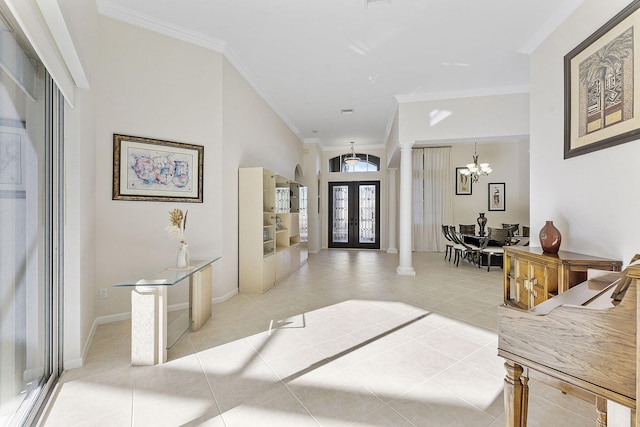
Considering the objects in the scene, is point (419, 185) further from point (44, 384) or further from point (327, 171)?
point (44, 384)

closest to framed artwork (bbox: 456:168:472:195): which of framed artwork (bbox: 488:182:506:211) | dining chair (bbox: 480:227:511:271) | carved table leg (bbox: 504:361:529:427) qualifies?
framed artwork (bbox: 488:182:506:211)

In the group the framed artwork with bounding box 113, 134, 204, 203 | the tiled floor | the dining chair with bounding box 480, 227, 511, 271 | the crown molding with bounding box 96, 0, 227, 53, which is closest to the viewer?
the tiled floor

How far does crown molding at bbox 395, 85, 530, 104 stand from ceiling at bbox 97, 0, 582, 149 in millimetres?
18

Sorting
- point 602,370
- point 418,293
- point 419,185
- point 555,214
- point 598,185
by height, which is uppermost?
point 419,185

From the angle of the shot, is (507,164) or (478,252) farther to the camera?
(507,164)

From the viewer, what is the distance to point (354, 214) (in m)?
10.2

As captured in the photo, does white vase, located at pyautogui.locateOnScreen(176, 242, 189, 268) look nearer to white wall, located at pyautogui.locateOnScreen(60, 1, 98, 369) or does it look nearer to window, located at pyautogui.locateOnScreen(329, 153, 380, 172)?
white wall, located at pyautogui.locateOnScreen(60, 1, 98, 369)

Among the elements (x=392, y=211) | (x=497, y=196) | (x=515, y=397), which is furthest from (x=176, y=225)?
(x=497, y=196)

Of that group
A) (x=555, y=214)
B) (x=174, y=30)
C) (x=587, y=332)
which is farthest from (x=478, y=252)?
(x=174, y=30)

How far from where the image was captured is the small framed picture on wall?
9.46 m

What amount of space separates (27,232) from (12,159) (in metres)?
0.51

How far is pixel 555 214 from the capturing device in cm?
312

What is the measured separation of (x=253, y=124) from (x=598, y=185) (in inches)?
183

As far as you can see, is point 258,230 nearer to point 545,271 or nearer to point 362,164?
point 545,271
